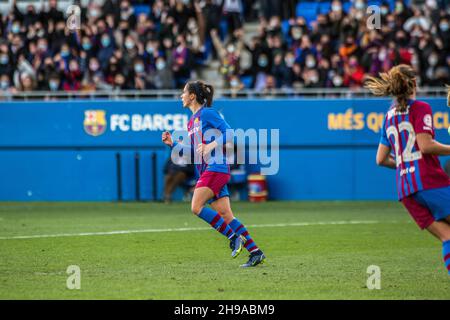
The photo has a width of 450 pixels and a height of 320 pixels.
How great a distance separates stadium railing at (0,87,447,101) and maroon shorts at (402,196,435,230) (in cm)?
1203

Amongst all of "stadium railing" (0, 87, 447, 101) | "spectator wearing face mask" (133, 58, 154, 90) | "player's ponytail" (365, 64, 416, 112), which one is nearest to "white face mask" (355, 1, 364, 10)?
"stadium railing" (0, 87, 447, 101)

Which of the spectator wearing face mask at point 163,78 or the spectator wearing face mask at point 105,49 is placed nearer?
the spectator wearing face mask at point 163,78

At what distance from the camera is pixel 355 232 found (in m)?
15.0

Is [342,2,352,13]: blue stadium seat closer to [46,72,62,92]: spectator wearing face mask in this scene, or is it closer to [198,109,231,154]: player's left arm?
A: [46,72,62,92]: spectator wearing face mask

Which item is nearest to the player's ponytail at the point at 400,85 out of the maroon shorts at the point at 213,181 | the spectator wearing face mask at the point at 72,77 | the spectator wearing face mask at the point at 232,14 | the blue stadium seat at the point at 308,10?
the maroon shorts at the point at 213,181

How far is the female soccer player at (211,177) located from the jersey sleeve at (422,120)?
110 inches

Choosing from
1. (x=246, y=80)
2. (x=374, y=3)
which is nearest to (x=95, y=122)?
(x=246, y=80)

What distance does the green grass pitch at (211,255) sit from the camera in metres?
9.16

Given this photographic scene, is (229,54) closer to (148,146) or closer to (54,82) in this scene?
(148,146)

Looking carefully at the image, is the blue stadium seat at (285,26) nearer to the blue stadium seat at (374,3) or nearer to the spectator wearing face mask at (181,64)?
the blue stadium seat at (374,3)

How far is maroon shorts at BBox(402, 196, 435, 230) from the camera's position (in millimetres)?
8516

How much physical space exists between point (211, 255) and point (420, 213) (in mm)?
4143
